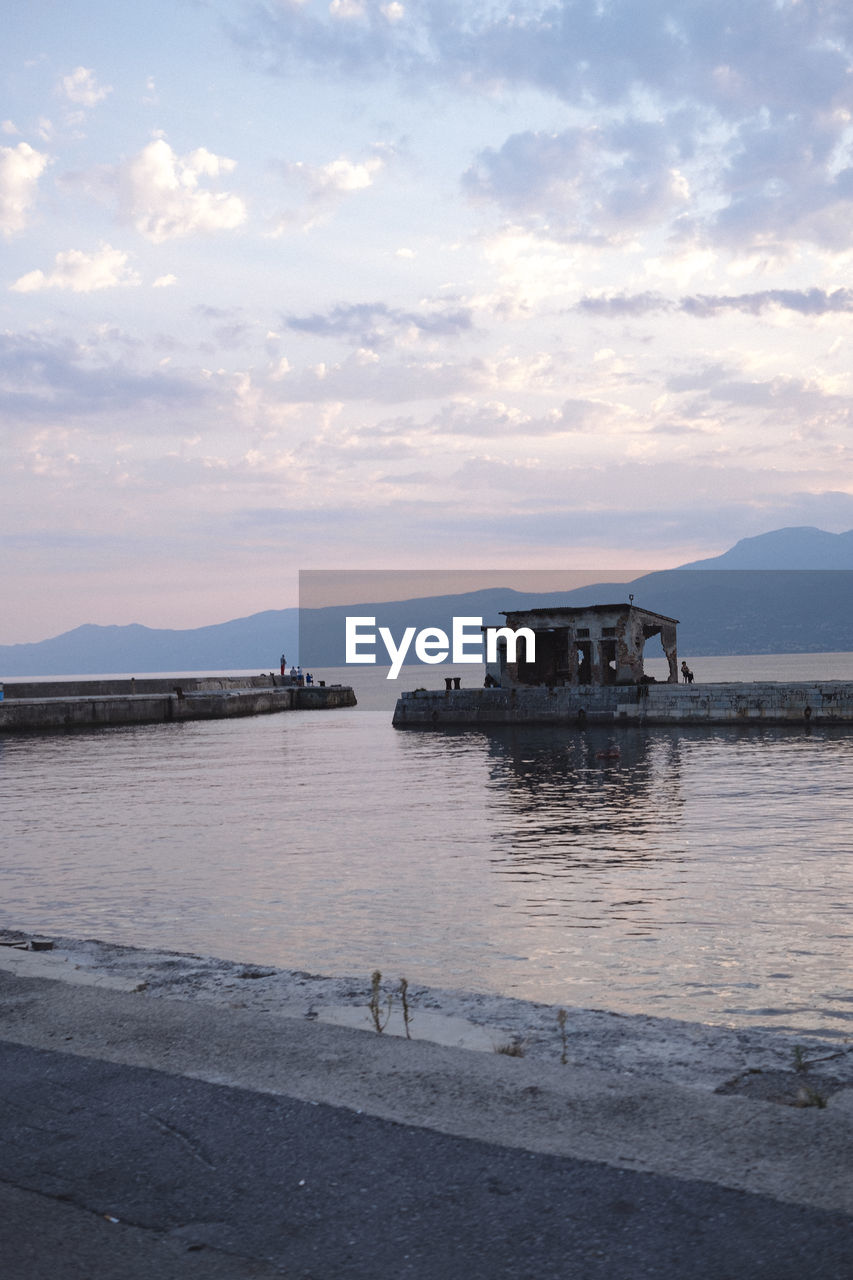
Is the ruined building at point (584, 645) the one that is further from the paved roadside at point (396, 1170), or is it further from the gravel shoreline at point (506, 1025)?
the paved roadside at point (396, 1170)

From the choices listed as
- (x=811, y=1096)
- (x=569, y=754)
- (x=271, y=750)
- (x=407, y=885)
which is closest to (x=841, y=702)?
(x=569, y=754)

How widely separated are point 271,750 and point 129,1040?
47.2 meters

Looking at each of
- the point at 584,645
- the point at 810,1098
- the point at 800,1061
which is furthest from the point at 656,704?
the point at 810,1098

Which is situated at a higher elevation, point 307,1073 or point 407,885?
point 307,1073

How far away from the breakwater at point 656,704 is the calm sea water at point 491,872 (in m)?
16.2

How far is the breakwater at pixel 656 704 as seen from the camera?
Answer: 186 ft

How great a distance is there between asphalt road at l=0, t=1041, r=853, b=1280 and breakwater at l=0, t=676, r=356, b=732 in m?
66.0

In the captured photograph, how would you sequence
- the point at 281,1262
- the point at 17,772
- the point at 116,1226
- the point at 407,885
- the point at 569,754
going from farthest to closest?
the point at 569,754 < the point at 17,772 < the point at 407,885 < the point at 116,1226 < the point at 281,1262

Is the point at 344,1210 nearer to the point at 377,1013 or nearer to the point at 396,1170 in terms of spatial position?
the point at 396,1170

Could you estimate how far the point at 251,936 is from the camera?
13688mm

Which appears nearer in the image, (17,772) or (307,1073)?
(307,1073)

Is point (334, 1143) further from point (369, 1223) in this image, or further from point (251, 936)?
point (251, 936)

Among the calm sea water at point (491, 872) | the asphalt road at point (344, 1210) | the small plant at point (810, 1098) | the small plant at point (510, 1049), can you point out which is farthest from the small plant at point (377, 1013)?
the calm sea water at point (491, 872)

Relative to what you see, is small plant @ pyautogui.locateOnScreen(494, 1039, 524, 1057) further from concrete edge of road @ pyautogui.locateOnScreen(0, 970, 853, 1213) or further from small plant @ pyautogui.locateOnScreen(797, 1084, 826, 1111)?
small plant @ pyautogui.locateOnScreen(797, 1084, 826, 1111)
